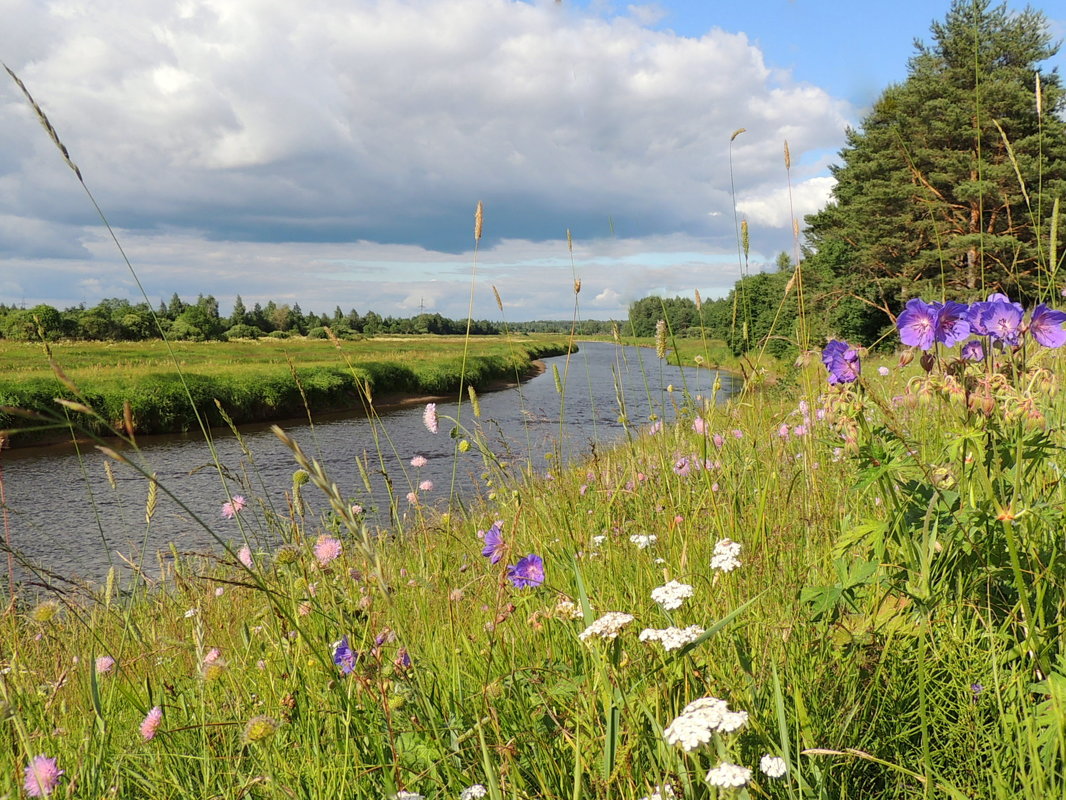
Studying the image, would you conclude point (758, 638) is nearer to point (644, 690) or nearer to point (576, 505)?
point (644, 690)

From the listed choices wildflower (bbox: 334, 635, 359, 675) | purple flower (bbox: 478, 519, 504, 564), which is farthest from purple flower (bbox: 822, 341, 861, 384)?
wildflower (bbox: 334, 635, 359, 675)

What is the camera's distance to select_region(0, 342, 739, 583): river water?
5.07 metres

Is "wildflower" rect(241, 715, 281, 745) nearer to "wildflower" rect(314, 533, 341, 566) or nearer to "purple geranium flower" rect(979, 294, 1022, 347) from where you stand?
"wildflower" rect(314, 533, 341, 566)

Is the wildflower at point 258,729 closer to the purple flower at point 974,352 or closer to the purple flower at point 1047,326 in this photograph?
the purple flower at point 974,352

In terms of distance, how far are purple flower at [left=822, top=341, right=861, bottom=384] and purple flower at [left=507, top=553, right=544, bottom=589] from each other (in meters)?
0.85

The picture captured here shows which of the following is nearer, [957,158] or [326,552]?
[326,552]

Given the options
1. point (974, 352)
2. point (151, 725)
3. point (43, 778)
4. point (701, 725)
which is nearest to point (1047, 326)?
point (974, 352)

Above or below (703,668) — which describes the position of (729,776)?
above

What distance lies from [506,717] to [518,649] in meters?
0.35

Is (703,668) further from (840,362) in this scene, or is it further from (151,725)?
(151,725)

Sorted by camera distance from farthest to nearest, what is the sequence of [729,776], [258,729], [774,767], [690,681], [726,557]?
[726,557] → [690,681] → [258,729] → [774,767] → [729,776]

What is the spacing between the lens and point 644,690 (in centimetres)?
109

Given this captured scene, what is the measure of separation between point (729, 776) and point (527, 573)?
858 mm

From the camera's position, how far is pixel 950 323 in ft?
5.18
